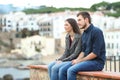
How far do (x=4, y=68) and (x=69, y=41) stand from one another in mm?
58854

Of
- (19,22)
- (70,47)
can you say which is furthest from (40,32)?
(70,47)

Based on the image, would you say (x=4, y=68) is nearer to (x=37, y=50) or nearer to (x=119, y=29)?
(x=37, y=50)

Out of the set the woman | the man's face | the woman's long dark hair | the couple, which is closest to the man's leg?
the couple

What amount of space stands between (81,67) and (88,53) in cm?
14

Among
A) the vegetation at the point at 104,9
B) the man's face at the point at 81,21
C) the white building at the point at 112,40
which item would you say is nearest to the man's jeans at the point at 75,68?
the man's face at the point at 81,21

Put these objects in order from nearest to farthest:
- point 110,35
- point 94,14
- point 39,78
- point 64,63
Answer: point 64,63, point 39,78, point 110,35, point 94,14

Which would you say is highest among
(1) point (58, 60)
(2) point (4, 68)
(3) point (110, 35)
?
(1) point (58, 60)

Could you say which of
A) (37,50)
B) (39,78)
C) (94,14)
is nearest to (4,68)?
(37,50)

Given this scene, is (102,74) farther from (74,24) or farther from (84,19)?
(74,24)

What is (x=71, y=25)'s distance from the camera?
430cm

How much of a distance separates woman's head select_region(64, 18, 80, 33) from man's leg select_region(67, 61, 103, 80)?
417mm

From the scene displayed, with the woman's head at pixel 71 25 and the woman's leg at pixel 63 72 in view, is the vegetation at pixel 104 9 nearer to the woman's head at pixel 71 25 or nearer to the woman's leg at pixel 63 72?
the woman's head at pixel 71 25

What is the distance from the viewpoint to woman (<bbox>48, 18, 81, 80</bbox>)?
4172 mm

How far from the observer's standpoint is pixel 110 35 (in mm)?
56875
